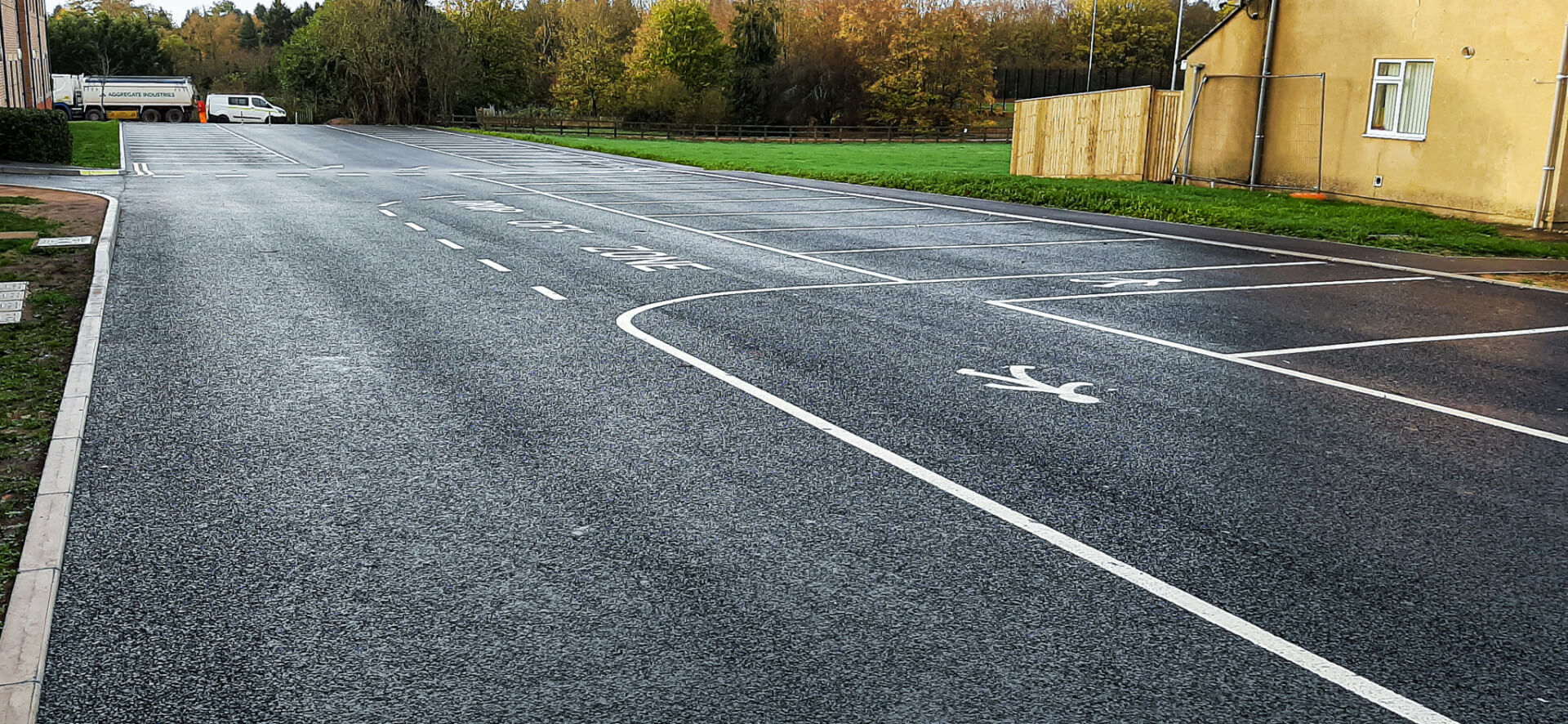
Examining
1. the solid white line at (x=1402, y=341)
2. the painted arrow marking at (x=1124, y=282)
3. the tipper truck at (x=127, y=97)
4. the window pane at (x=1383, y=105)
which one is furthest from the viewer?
the tipper truck at (x=127, y=97)

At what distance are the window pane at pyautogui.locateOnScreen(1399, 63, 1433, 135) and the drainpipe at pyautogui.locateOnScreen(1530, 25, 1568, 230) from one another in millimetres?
2644

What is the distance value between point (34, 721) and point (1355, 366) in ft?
28.5

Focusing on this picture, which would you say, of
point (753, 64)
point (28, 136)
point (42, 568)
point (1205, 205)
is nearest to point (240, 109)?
point (753, 64)

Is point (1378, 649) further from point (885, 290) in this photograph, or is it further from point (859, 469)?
point (885, 290)

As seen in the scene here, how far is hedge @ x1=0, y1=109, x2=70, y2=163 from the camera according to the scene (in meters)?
29.5

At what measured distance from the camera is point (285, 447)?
22.2 feet

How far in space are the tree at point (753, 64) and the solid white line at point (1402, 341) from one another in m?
66.8

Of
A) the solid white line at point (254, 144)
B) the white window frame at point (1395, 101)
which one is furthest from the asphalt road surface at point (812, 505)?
the solid white line at point (254, 144)

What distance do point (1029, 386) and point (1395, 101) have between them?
17627mm

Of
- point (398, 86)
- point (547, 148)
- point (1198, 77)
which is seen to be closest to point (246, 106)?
point (398, 86)

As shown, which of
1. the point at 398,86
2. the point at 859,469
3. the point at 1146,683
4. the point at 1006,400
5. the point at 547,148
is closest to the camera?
the point at 1146,683

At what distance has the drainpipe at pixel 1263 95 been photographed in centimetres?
2506

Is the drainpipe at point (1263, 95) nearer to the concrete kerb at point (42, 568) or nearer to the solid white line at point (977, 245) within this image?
the solid white line at point (977, 245)

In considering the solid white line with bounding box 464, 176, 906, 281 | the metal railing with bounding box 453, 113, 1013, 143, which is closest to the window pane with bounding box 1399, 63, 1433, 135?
the solid white line with bounding box 464, 176, 906, 281
